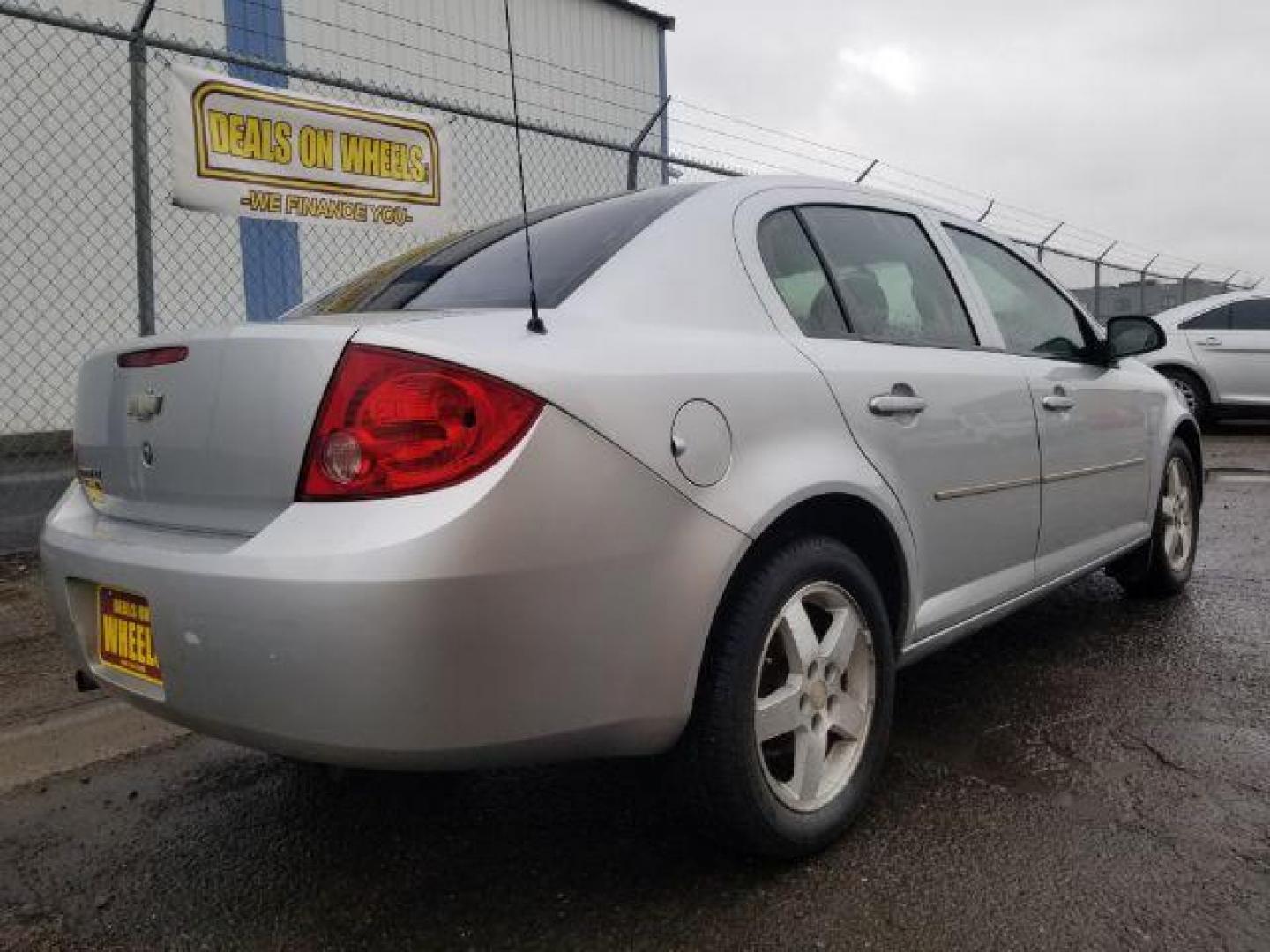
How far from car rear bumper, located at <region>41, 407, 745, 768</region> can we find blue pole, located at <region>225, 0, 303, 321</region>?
18.7 ft

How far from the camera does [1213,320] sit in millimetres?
10492

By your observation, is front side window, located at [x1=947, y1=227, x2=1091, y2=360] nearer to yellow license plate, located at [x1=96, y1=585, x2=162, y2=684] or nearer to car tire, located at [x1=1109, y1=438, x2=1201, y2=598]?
car tire, located at [x1=1109, y1=438, x2=1201, y2=598]

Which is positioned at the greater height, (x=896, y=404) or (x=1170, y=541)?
(x=896, y=404)

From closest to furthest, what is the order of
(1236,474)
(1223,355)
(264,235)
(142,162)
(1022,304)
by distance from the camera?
(1022,304) → (142,162) → (264,235) → (1236,474) → (1223,355)

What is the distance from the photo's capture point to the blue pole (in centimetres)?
699

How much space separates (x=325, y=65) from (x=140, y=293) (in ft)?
13.7

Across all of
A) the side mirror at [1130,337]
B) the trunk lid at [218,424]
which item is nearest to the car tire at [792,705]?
the trunk lid at [218,424]

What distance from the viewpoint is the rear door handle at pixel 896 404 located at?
2.28m

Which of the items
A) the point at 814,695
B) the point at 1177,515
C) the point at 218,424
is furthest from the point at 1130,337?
the point at 218,424

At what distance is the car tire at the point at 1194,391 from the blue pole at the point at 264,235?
8811mm

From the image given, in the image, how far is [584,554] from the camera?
1.63m

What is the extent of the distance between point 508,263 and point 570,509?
0.87 meters

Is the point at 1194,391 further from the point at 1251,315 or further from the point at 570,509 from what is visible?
the point at 570,509

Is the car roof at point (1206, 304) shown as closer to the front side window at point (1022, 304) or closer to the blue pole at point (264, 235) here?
the front side window at point (1022, 304)
